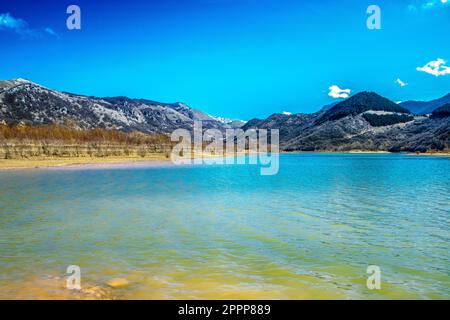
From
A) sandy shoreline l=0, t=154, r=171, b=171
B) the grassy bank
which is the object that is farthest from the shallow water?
the grassy bank

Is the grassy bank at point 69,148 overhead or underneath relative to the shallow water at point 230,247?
overhead

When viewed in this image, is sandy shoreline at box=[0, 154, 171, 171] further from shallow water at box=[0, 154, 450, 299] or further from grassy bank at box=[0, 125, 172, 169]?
shallow water at box=[0, 154, 450, 299]

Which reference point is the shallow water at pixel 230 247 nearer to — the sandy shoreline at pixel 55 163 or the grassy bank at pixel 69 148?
the sandy shoreline at pixel 55 163

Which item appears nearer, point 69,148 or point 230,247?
point 230,247

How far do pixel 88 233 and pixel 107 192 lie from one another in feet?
52.1

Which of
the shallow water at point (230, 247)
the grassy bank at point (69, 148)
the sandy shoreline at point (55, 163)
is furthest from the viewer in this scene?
the grassy bank at point (69, 148)

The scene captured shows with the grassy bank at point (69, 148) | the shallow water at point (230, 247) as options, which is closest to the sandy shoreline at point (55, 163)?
the grassy bank at point (69, 148)

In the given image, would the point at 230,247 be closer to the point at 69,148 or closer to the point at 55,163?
the point at 55,163

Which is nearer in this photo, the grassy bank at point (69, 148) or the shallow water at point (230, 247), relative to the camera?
the shallow water at point (230, 247)

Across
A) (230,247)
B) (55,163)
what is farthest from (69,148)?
(230,247)

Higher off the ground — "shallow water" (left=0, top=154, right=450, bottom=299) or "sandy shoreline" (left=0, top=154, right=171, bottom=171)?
"sandy shoreline" (left=0, top=154, right=171, bottom=171)

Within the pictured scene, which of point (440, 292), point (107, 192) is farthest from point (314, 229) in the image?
point (107, 192)

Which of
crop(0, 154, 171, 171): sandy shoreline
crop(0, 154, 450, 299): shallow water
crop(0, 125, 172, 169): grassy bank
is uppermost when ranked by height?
crop(0, 125, 172, 169): grassy bank
